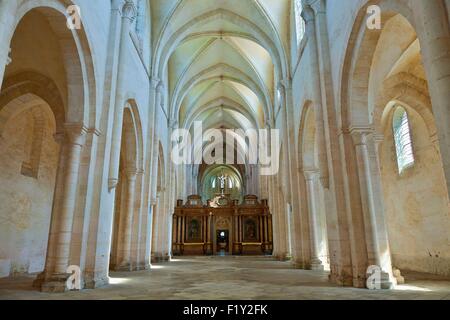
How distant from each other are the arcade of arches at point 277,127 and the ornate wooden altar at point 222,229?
24.1ft

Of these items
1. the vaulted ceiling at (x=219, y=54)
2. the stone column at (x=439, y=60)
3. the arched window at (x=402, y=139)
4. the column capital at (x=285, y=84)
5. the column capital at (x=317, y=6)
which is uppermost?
the vaulted ceiling at (x=219, y=54)

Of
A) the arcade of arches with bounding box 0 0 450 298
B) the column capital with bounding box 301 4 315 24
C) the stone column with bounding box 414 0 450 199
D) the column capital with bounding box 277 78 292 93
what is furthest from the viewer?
the column capital with bounding box 277 78 292 93

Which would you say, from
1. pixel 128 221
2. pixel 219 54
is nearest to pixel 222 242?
pixel 219 54

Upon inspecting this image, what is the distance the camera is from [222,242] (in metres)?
29.6

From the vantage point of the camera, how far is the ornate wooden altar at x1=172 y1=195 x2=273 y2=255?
91.6ft

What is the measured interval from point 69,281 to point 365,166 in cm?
748

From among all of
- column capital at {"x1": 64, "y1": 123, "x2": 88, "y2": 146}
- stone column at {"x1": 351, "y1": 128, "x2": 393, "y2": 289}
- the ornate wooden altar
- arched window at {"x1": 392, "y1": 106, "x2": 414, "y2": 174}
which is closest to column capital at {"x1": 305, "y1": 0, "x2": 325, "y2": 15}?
stone column at {"x1": 351, "y1": 128, "x2": 393, "y2": 289}

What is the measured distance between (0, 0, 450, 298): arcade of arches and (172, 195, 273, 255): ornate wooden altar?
289 inches

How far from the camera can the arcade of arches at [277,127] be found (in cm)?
766

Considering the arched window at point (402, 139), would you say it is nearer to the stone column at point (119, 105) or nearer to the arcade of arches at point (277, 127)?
the arcade of arches at point (277, 127)

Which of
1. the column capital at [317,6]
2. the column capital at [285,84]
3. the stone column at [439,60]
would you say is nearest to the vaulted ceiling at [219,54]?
the column capital at [285,84]

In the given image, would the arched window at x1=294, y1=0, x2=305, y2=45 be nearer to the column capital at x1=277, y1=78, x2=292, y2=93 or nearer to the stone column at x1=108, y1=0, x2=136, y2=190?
the column capital at x1=277, y1=78, x2=292, y2=93

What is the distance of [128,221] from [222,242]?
1768 cm

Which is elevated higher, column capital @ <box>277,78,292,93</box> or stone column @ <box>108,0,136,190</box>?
column capital @ <box>277,78,292,93</box>
